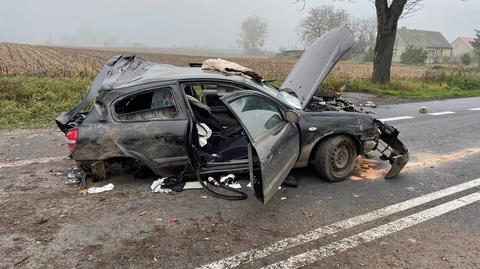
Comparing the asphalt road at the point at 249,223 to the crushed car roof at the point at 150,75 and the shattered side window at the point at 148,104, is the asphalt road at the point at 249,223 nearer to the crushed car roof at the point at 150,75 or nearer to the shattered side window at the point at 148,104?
the shattered side window at the point at 148,104

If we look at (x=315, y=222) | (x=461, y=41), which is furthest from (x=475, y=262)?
(x=461, y=41)

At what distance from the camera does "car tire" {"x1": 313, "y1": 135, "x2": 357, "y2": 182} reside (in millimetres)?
5234

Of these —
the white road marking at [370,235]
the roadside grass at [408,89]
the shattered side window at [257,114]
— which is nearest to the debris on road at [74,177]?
the shattered side window at [257,114]

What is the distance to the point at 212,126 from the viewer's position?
5.61 meters

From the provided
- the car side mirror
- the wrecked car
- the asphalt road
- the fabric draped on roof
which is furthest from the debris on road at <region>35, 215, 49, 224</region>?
the car side mirror

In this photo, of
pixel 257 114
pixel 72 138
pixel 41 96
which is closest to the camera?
pixel 257 114

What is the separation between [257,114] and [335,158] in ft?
5.02

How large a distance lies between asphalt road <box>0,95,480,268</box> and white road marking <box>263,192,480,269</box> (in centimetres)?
1

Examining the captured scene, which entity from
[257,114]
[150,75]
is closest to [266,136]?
[257,114]

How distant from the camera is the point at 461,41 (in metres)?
94.5

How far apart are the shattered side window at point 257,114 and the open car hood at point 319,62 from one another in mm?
685

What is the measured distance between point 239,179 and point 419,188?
241 cm

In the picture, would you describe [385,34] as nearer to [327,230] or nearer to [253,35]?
[327,230]

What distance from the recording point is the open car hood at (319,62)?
5422mm
